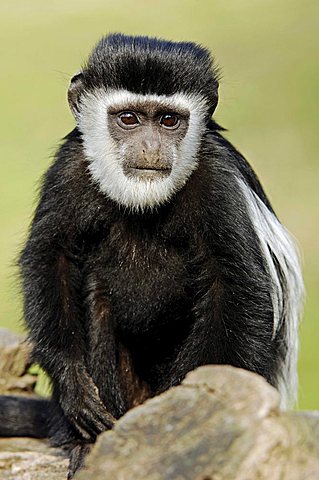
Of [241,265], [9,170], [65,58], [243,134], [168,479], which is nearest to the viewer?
[168,479]

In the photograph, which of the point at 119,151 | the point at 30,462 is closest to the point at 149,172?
the point at 119,151

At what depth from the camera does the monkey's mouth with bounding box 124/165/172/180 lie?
3674 millimetres

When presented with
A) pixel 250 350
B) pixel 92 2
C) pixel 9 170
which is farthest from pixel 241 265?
pixel 92 2

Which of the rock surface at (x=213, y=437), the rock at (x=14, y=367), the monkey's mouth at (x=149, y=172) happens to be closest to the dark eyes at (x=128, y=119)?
the monkey's mouth at (x=149, y=172)

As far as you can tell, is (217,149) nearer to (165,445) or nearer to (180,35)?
(165,445)

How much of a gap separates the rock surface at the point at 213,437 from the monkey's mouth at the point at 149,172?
1.65m

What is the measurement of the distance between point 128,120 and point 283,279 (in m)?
A: 0.99

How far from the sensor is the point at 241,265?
12.2ft

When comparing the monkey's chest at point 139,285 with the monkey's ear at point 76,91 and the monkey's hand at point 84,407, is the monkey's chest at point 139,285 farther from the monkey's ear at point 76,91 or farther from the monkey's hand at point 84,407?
the monkey's ear at point 76,91

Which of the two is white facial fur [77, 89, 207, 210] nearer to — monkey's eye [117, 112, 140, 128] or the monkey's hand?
monkey's eye [117, 112, 140, 128]

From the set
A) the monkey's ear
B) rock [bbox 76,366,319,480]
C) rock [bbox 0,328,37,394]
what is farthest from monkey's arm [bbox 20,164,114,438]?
rock [bbox 76,366,319,480]

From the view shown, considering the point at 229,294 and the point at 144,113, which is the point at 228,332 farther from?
the point at 144,113

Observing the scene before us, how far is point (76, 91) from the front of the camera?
3.98 meters

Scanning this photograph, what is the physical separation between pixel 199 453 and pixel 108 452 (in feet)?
0.65
